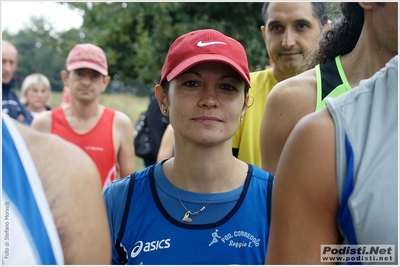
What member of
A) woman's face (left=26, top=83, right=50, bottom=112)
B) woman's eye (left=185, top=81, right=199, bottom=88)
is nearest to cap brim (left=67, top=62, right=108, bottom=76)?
woman's eye (left=185, top=81, right=199, bottom=88)

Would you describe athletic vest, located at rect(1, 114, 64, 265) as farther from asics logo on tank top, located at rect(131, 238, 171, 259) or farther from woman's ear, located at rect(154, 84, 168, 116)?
woman's ear, located at rect(154, 84, 168, 116)

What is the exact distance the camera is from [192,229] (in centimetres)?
179

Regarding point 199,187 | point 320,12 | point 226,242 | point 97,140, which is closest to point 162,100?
point 199,187

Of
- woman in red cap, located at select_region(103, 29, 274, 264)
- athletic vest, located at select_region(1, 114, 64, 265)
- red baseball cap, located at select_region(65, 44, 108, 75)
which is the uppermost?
red baseball cap, located at select_region(65, 44, 108, 75)

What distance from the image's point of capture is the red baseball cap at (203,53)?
1.89 metres

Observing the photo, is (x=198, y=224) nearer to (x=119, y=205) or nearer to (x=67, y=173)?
(x=119, y=205)

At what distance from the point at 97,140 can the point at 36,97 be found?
12.7 feet

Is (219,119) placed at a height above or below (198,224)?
above

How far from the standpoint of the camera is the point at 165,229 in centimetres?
180

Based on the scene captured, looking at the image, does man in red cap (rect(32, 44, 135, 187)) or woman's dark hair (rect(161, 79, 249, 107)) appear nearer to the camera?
woman's dark hair (rect(161, 79, 249, 107))

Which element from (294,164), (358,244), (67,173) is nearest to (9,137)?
(67,173)

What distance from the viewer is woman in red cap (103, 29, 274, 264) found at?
177 centimetres

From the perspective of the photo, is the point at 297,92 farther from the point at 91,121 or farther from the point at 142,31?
the point at 142,31

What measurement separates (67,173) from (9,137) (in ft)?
0.46
